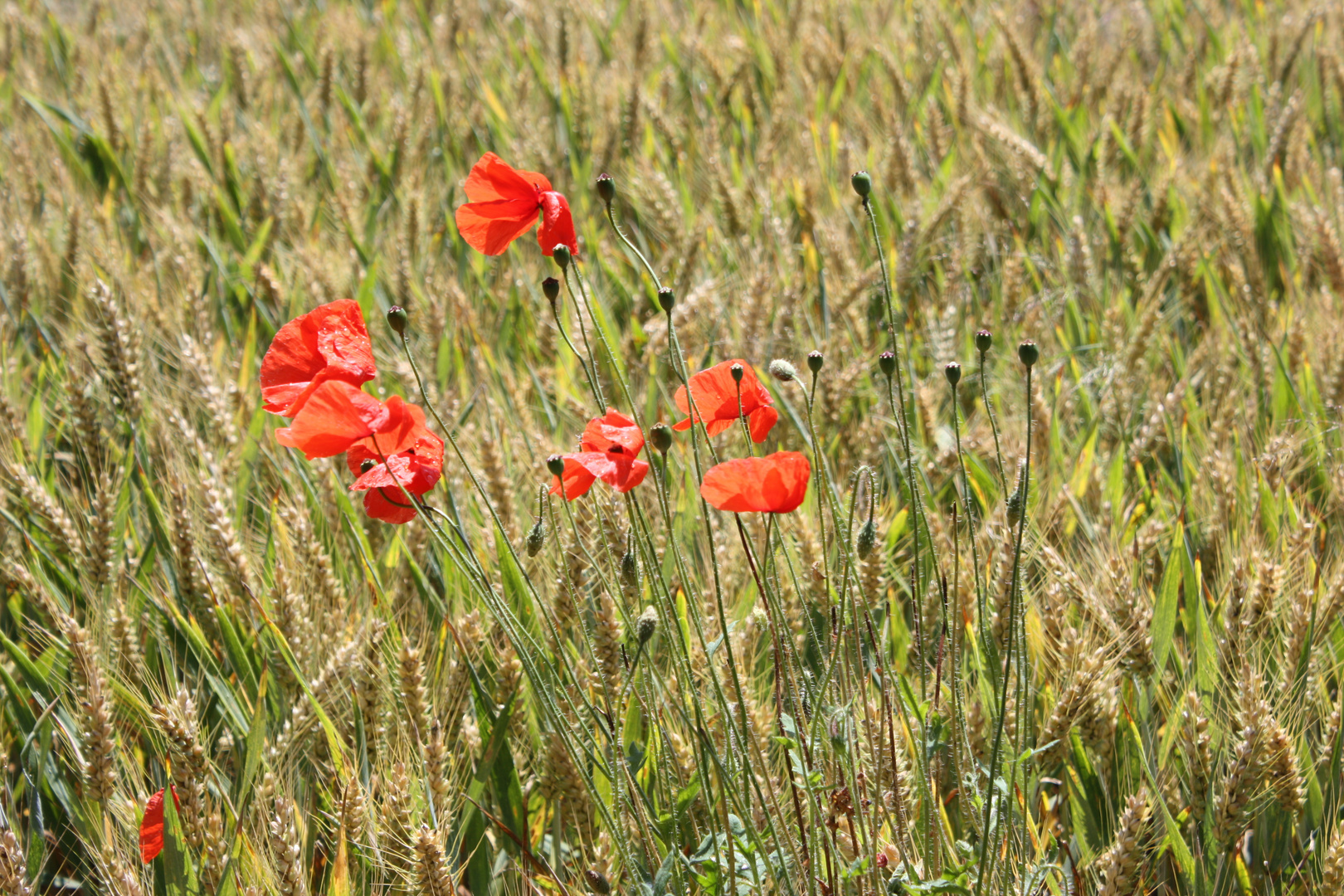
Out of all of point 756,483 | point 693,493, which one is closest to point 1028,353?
point 756,483

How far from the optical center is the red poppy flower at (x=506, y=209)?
89 cm

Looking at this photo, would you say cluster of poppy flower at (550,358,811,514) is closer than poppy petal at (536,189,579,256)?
Yes

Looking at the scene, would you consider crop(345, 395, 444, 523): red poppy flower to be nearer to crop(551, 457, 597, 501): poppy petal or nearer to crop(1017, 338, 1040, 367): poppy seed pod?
crop(551, 457, 597, 501): poppy petal

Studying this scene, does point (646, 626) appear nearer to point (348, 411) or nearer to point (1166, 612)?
point (348, 411)

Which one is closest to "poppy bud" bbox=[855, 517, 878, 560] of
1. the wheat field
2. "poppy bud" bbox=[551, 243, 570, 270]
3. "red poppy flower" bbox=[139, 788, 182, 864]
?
the wheat field

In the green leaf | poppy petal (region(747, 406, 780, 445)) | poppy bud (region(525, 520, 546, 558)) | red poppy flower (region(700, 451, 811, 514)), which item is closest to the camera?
red poppy flower (region(700, 451, 811, 514))

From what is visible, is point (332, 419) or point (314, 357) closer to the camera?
point (332, 419)

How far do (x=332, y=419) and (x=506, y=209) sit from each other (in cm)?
25

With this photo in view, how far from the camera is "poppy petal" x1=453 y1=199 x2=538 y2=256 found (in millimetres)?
905

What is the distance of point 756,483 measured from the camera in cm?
75

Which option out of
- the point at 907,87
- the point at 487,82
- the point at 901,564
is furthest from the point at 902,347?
the point at 487,82

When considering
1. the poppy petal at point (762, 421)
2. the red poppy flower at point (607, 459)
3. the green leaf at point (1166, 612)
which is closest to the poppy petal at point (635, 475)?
the red poppy flower at point (607, 459)

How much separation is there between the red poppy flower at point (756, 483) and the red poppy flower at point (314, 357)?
0.30 meters

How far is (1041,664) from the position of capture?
4.01ft
